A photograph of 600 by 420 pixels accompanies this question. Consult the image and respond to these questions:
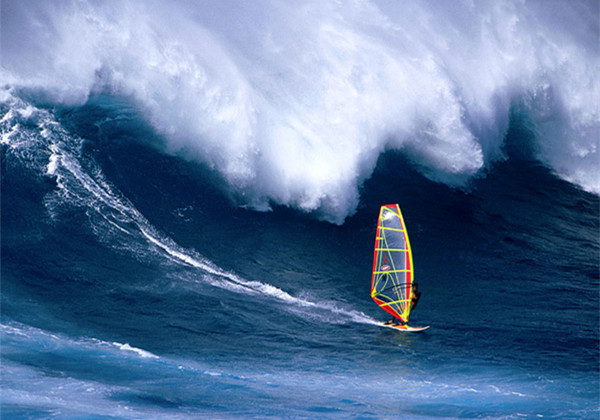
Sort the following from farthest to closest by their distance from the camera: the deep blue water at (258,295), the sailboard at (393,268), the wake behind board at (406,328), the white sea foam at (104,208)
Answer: the white sea foam at (104,208), the sailboard at (393,268), the wake behind board at (406,328), the deep blue water at (258,295)

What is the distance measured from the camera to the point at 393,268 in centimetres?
1520

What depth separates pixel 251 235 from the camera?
17281 mm

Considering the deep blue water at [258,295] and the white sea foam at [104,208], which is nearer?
the deep blue water at [258,295]

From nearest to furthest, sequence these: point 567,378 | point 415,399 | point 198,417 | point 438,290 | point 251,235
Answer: point 198,417 < point 415,399 < point 567,378 < point 438,290 < point 251,235

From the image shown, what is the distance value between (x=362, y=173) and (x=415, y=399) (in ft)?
27.6

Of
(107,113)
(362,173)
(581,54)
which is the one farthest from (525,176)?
(107,113)

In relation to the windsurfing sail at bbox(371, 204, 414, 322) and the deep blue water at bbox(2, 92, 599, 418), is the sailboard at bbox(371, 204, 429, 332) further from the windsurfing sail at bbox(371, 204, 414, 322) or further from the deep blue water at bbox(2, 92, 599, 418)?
the deep blue water at bbox(2, 92, 599, 418)

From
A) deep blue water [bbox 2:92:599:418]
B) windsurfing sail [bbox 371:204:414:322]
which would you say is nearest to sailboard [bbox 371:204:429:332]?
windsurfing sail [bbox 371:204:414:322]

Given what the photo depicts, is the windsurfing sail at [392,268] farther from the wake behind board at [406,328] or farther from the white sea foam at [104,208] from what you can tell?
the white sea foam at [104,208]

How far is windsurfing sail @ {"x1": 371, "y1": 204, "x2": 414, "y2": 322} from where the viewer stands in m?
14.7

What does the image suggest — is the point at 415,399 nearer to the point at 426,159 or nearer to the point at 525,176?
the point at 426,159

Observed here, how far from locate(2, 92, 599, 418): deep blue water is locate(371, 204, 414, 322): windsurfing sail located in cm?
36

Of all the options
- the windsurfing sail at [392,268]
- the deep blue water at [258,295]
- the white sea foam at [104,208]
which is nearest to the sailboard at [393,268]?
the windsurfing sail at [392,268]

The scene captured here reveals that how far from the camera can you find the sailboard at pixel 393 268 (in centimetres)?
1469
